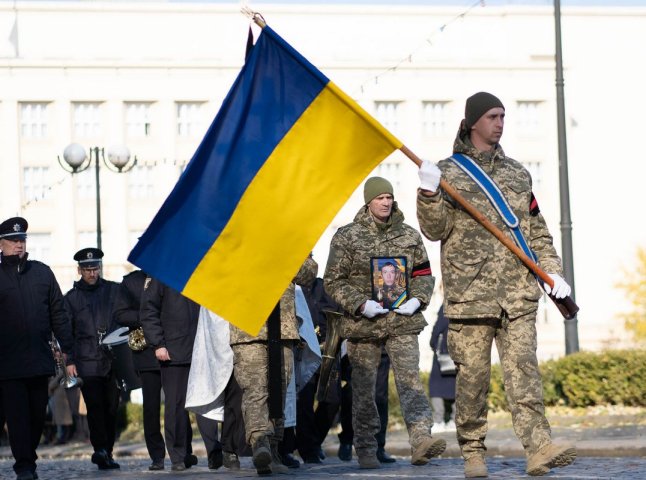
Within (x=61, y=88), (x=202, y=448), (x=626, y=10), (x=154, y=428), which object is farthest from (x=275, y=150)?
(x=626, y=10)

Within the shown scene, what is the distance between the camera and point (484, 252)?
10172mm

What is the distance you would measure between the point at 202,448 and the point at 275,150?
1038 cm

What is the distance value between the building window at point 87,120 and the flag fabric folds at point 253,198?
67.3 meters

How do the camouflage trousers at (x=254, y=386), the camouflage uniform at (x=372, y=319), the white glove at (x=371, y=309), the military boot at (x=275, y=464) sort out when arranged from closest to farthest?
the camouflage trousers at (x=254, y=386)
the military boot at (x=275, y=464)
the white glove at (x=371, y=309)
the camouflage uniform at (x=372, y=319)

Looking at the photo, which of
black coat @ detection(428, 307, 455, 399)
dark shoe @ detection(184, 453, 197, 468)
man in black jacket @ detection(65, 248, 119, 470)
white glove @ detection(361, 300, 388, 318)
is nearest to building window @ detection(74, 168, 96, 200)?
black coat @ detection(428, 307, 455, 399)

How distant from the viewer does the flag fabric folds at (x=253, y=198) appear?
33.6ft

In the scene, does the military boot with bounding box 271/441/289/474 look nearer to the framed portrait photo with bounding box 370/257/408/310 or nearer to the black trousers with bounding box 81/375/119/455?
the framed portrait photo with bounding box 370/257/408/310

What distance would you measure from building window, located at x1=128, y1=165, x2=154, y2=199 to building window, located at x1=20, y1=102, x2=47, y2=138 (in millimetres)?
4580

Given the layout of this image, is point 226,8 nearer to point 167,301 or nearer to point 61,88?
point 61,88

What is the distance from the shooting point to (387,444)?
17938mm

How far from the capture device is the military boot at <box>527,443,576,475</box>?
980 cm

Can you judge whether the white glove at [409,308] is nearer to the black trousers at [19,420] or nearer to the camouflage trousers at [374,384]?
the camouflage trousers at [374,384]

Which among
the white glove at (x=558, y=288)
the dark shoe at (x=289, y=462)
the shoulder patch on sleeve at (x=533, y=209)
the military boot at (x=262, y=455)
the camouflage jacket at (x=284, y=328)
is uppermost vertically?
the shoulder patch on sleeve at (x=533, y=209)

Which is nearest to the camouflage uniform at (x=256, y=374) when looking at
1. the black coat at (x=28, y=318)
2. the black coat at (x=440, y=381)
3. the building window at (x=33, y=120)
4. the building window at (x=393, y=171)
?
the black coat at (x=28, y=318)
